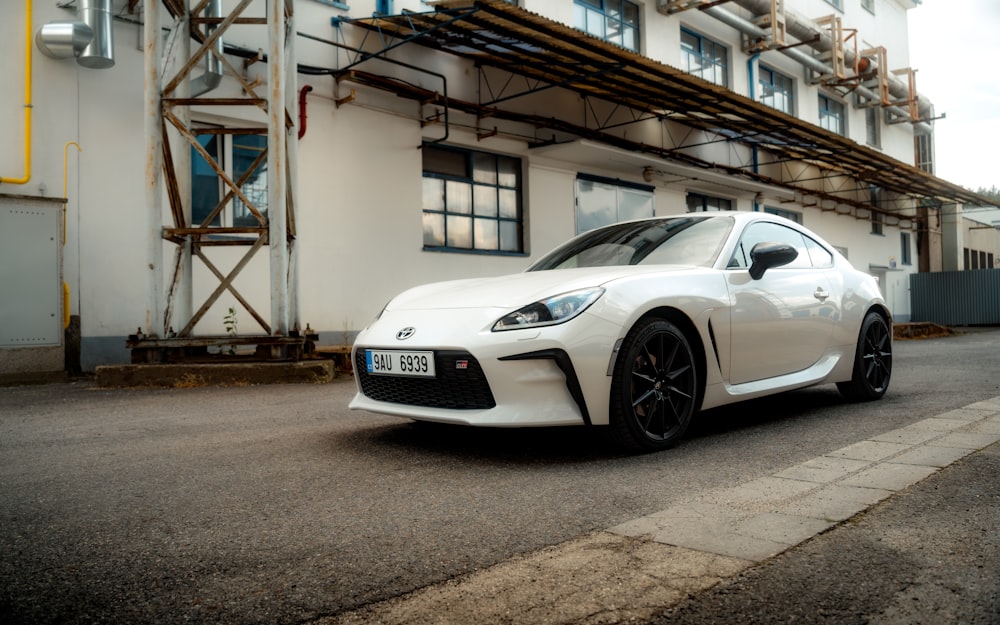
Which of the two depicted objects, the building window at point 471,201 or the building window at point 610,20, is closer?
the building window at point 471,201

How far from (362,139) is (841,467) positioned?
30.5ft

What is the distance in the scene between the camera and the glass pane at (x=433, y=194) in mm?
12453

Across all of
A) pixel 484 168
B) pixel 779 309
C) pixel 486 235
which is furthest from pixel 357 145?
pixel 779 309

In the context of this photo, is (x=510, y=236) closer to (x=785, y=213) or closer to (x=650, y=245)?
(x=650, y=245)

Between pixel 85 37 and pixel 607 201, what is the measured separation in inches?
391

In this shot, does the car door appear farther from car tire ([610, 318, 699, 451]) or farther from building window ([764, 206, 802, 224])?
building window ([764, 206, 802, 224])

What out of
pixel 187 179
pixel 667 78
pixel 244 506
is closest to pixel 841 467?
pixel 244 506

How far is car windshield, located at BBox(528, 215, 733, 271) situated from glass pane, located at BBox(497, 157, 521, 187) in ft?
27.9

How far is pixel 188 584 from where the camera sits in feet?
6.98

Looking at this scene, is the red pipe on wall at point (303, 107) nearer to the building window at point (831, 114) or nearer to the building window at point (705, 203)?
the building window at point (705, 203)

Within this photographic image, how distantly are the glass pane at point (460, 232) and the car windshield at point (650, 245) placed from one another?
7615 millimetres

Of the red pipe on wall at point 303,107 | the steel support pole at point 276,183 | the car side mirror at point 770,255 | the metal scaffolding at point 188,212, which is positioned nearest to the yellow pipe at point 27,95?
the metal scaffolding at point 188,212

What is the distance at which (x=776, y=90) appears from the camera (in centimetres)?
2164

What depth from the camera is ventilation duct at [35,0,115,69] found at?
8453mm
